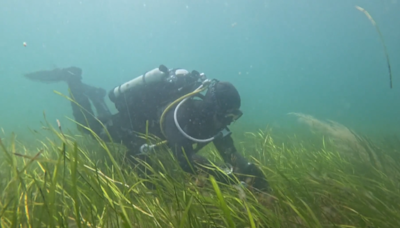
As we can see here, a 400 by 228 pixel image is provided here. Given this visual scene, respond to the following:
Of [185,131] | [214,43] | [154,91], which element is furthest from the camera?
[214,43]

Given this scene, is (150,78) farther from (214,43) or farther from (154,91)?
(214,43)

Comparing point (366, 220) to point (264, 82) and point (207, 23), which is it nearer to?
point (207, 23)

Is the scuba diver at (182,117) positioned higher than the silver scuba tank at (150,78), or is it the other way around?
the silver scuba tank at (150,78)

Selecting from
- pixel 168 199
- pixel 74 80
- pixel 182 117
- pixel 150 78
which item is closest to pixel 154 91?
pixel 150 78

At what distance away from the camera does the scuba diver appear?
2.84m

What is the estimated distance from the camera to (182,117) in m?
3.15

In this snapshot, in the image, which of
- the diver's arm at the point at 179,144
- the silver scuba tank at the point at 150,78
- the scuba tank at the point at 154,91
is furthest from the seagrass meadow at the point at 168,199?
the silver scuba tank at the point at 150,78

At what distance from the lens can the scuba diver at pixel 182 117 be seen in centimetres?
284

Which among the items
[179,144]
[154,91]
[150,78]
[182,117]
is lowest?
[179,144]

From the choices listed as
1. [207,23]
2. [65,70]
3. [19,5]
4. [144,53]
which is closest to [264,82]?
[144,53]

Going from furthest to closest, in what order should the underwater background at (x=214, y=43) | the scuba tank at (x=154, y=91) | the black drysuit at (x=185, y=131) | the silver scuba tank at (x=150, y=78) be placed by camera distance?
the underwater background at (x=214, y=43)
the silver scuba tank at (x=150, y=78)
the scuba tank at (x=154, y=91)
the black drysuit at (x=185, y=131)

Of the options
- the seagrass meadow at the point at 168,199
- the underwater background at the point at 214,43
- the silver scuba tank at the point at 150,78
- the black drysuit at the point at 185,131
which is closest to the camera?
the seagrass meadow at the point at 168,199

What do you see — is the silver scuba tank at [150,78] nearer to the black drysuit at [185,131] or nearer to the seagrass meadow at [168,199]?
the black drysuit at [185,131]

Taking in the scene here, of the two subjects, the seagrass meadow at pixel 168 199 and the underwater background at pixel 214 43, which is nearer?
the seagrass meadow at pixel 168 199
